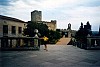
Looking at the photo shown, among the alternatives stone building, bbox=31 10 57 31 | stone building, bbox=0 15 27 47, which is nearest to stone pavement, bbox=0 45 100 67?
stone building, bbox=0 15 27 47

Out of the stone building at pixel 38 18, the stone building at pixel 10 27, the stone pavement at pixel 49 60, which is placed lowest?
the stone pavement at pixel 49 60

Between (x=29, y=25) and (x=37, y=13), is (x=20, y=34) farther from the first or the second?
(x=37, y=13)

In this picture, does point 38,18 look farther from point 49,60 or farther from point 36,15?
point 49,60

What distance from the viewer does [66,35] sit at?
65812 mm

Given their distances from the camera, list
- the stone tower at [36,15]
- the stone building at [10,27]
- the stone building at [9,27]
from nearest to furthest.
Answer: the stone building at [10,27], the stone building at [9,27], the stone tower at [36,15]

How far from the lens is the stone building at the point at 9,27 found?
34819 mm

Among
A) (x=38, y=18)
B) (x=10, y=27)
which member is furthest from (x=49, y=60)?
(x=38, y=18)

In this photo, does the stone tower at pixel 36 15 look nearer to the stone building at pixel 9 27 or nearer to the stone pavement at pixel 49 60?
the stone building at pixel 9 27

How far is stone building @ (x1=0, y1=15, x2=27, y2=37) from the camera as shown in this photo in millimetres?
34819

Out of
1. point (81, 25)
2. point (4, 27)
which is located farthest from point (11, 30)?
point (81, 25)

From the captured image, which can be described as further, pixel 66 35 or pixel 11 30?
pixel 66 35

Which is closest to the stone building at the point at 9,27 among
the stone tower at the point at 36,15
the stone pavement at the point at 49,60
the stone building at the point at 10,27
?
the stone building at the point at 10,27

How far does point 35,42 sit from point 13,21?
63.1 ft

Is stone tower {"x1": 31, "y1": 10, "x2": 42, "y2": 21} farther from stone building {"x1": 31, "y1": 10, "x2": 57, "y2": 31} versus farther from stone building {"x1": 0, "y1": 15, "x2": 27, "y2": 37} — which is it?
stone building {"x1": 0, "y1": 15, "x2": 27, "y2": 37}
